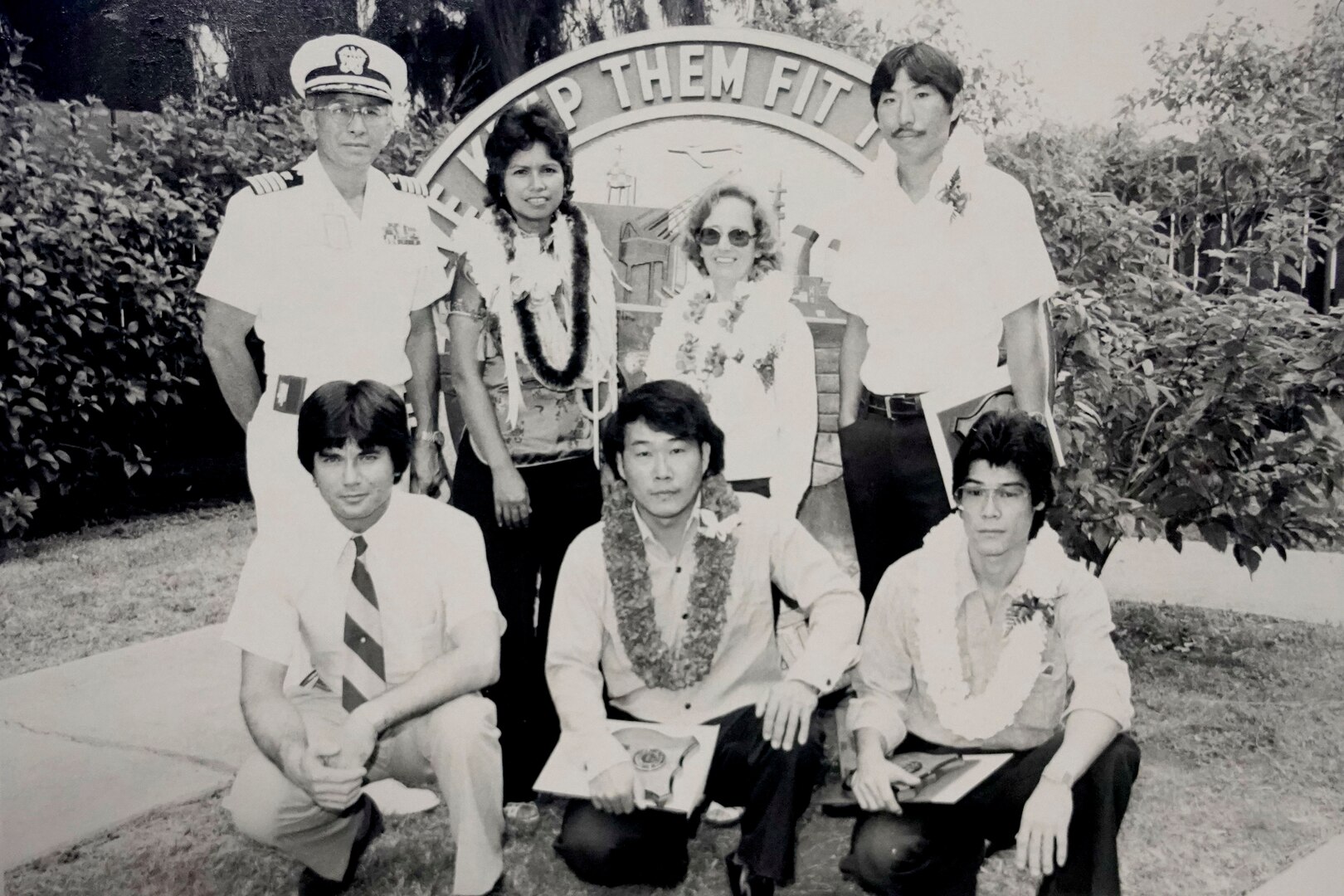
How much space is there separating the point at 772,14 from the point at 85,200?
1.51 metres

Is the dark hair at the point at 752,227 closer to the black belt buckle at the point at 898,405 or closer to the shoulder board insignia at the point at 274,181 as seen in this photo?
the black belt buckle at the point at 898,405

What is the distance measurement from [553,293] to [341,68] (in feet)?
1.97

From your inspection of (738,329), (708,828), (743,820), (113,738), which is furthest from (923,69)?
(113,738)

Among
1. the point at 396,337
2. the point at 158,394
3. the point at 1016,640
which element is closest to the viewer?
the point at 1016,640

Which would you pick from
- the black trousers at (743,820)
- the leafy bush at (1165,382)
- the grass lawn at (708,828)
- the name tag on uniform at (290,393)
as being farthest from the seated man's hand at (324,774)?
the leafy bush at (1165,382)

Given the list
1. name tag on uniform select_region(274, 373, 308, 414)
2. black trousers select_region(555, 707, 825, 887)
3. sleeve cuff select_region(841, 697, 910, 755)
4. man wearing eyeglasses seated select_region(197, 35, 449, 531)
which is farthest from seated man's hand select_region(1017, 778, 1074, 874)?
name tag on uniform select_region(274, 373, 308, 414)

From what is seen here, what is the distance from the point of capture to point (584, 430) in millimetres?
2533

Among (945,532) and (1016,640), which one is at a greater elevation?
(945,532)

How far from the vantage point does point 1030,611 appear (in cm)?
225

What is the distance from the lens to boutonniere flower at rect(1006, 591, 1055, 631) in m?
2.25

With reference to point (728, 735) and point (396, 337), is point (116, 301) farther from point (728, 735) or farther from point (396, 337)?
point (728, 735)

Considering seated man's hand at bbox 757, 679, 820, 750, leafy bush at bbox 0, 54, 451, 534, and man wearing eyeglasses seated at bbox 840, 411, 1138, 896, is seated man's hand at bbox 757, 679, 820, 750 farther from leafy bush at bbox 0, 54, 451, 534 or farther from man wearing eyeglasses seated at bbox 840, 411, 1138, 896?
leafy bush at bbox 0, 54, 451, 534

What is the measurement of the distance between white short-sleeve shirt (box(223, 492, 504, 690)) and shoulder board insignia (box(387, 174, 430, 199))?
24.2 inches

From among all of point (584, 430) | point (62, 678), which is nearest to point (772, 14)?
point (584, 430)
